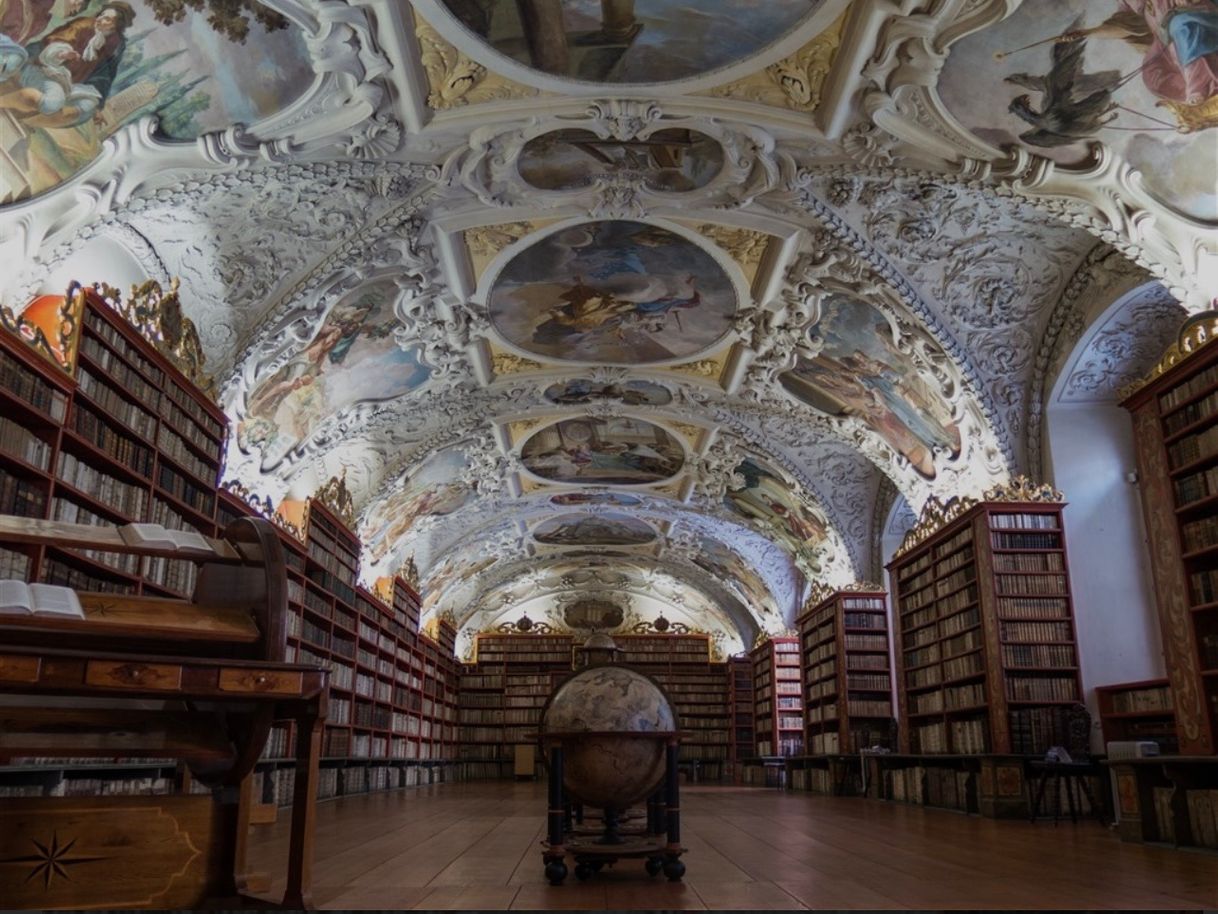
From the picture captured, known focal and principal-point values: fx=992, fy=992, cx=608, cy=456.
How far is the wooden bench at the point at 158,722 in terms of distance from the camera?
3.71 meters

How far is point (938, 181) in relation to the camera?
928 cm

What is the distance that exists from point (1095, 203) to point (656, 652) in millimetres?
23223

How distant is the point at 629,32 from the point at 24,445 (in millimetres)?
5455

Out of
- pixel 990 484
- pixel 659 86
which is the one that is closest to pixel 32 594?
pixel 659 86

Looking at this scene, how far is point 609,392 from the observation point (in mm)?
16062

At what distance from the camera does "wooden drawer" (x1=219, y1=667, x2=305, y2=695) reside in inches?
150

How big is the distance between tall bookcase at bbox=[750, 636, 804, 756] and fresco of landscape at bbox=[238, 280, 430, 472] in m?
12.9

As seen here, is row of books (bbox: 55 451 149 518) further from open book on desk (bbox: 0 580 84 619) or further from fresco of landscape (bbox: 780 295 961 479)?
fresco of landscape (bbox: 780 295 961 479)

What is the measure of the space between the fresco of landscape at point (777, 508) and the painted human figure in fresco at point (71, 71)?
12587 mm

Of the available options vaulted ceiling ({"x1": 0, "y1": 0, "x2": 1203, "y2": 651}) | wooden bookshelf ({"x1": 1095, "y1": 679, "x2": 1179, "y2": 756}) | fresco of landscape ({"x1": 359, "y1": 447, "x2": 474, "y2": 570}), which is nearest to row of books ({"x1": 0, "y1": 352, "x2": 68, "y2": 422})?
vaulted ceiling ({"x1": 0, "y1": 0, "x2": 1203, "y2": 651})

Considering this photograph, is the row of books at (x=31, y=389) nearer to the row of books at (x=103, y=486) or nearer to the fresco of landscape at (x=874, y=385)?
the row of books at (x=103, y=486)

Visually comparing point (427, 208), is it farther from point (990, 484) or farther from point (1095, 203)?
point (990, 484)

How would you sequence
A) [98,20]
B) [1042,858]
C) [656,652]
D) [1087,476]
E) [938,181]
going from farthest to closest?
[656,652] → [1087,476] → [938,181] → [98,20] → [1042,858]

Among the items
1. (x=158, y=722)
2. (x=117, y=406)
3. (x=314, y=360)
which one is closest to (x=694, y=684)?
(x=314, y=360)
